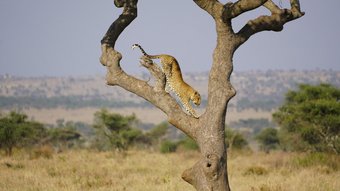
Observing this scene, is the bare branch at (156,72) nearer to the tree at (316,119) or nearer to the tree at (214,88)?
the tree at (214,88)

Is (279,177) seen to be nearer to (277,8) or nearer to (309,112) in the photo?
(277,8)

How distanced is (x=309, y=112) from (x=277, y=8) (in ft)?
56.8

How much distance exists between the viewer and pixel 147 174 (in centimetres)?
1478

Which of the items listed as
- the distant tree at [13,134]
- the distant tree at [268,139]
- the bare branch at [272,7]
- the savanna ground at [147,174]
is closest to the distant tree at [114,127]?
the distant tree at [13,134]

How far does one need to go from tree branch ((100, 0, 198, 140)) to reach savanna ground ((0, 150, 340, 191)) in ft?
11.3

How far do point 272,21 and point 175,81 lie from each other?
185 centimetres

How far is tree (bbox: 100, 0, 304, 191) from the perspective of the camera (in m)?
7.65

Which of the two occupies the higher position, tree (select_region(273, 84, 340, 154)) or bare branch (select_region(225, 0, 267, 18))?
bare branch (select_region(225, 0, 267, 18))

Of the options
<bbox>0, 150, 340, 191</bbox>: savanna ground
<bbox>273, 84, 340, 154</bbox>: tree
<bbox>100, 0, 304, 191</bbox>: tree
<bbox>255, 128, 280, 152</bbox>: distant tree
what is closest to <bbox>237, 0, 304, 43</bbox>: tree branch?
<bbox>100, 0, 304, 191</bbox>: tree

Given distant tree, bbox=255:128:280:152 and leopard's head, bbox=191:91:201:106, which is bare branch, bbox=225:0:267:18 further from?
distant tree, bbox=255:128:280:152

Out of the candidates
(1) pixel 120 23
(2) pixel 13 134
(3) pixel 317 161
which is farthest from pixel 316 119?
(1) pixel 120 23

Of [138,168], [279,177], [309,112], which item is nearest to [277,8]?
[279,177]

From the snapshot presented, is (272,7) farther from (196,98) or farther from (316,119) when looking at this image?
(316,119)

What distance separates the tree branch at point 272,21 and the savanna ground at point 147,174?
376 centimetres
